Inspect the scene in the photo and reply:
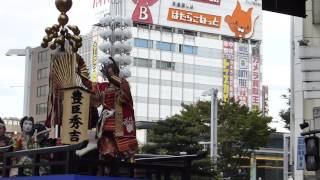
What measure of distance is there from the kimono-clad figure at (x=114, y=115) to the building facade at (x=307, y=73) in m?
7.36

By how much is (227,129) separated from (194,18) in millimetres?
46743

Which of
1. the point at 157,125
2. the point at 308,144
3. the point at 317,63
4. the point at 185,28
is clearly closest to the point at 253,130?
the point at 157,125

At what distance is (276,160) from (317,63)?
178 feet

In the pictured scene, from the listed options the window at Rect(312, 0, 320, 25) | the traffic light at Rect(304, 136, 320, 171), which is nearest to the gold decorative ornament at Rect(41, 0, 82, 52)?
the traffic light at Rect(304, 136, 320, 171)

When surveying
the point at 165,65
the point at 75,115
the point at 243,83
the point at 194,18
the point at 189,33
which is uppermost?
the point at 194,18

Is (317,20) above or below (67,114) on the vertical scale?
above

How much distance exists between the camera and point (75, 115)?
27.1ft

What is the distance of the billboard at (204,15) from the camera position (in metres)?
86.6

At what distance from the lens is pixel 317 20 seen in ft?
59.5

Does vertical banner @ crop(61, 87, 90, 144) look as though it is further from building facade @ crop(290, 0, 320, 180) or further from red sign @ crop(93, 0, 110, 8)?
red sign @ crop(93, 0, 110, 8)

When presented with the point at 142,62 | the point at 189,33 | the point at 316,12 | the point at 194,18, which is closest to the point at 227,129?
the point at 316,12

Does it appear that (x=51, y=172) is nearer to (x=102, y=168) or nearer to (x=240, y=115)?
(x=102, y=168)

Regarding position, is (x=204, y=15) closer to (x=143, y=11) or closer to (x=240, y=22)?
(x=240, y=22)

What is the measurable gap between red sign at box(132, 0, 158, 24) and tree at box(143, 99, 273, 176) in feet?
128
